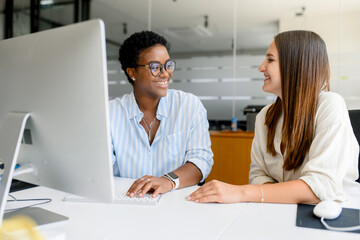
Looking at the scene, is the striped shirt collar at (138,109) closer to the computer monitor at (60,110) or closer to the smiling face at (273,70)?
the smiling face at (273,70)

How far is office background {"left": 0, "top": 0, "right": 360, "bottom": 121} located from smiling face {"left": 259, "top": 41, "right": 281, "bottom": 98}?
3.11 metres

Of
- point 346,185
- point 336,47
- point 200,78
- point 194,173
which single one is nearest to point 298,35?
point 346,185

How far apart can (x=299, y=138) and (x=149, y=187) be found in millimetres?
672

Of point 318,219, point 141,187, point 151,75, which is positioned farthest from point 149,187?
point 151,75

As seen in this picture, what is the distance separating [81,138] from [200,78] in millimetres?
4552

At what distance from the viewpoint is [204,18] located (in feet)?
16.9

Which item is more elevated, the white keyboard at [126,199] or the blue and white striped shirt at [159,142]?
the blue and white striped shirt at [159,142]

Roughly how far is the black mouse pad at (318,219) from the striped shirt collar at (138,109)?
35.9 inches

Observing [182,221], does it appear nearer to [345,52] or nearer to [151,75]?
[151,75]

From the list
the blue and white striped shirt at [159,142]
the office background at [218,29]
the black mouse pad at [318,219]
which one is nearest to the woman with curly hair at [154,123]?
the blue and white striped shirt at [159,142]

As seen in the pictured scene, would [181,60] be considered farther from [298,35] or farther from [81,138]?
[81,138]

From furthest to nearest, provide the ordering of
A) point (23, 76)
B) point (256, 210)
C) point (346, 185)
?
1. point (346, 185)
2. point (256, 210)
3. point (23, 76)

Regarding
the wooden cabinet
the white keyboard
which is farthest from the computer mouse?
the wooden cabinet

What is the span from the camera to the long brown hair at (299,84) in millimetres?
1404
